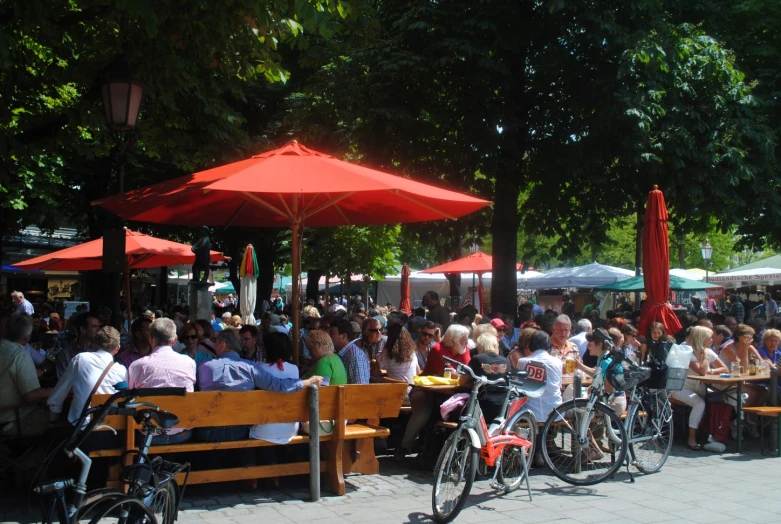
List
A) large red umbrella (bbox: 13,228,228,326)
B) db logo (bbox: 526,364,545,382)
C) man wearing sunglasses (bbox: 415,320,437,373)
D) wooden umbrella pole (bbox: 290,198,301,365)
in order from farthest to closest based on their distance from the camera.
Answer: large red umbrella (bbox: 13,228,228,326) < man wearing sunglasses (bbox: 415,320,437,373) < wooden umbrella pole (bbox: 290,198,301,365) < db logo (bbox: 526,364,545,382)

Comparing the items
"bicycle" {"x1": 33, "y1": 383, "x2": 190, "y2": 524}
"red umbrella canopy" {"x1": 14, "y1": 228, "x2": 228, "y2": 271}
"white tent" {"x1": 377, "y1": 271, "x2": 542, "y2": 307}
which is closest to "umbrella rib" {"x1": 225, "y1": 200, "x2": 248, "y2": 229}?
"red umbrella canopy" {"x1": 14, "y1": 228, "x2": 228, "y2": 271}

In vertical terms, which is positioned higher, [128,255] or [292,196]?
[292,196]

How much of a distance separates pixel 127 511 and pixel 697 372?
7225 millimetres

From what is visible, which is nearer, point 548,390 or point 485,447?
point 485,447

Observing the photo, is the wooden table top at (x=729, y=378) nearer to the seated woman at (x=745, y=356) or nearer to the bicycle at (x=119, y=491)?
the seated woman at (x=745, y=356)

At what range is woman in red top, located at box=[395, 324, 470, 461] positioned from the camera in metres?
7.91

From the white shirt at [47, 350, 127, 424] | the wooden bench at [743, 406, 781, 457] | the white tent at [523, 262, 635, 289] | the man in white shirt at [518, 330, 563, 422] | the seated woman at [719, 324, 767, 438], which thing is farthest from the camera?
the white tent at [523, 262, 635, 289]

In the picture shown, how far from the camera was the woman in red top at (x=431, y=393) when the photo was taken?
7914 millimetres

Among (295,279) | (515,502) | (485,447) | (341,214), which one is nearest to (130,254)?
(341,214)

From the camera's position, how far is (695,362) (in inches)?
359

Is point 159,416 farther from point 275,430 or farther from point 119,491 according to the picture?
point 275,430

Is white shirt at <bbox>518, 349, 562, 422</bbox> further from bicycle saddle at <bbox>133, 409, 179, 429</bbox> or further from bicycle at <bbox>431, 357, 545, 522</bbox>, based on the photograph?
bicycle saddle at <bbox>133, 409, 179, 429</bbox>

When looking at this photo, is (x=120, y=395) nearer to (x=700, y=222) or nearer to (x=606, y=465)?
(x=606, y=465)

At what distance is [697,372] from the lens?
9.17m
